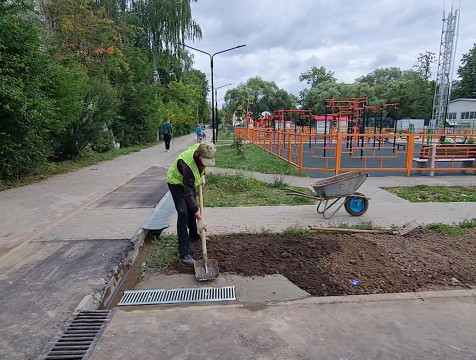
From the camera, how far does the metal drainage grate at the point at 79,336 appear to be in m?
2.64

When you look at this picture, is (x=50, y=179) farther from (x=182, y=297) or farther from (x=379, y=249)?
(x=379, y=249)

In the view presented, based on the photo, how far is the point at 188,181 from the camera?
406 centimetres

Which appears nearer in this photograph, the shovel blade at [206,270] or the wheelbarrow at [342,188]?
the shovel blade at [206,270]

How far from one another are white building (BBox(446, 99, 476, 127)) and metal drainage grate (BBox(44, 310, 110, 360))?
56673 millimetres

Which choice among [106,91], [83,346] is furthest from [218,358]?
[106,91]

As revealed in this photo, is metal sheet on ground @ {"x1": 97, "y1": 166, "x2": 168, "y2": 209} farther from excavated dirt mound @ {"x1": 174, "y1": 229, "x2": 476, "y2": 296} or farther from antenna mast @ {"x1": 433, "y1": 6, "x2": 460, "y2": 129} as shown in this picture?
antenna mast @ {"x1": 433, "y1": 6, "x2": 460, "y2": 129}

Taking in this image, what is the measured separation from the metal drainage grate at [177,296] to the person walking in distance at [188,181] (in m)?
0.65

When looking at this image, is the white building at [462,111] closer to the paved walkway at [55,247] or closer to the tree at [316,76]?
the tree at [316,76]

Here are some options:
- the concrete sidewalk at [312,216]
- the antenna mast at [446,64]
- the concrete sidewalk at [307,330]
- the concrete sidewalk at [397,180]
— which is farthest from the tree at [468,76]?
the concrete sidewalk at [307,330]

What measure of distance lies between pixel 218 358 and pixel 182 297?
1.10 meters

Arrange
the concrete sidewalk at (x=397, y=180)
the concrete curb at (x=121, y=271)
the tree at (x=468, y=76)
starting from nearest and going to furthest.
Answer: the concrete curb at (x=121, y=271) < the concrete sidewalk at (x=397, y=180) < the tree at (x=468, y=76)

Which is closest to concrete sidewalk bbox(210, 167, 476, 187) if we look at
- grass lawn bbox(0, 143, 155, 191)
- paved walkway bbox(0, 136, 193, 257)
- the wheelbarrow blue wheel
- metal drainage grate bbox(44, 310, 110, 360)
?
the wheelbarrow blue wheel

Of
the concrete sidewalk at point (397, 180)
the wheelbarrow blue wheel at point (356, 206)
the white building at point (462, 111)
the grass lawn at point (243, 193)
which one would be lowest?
the concrete sidewalk at point (397, 180)

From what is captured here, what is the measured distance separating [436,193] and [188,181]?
7169 millimetres
